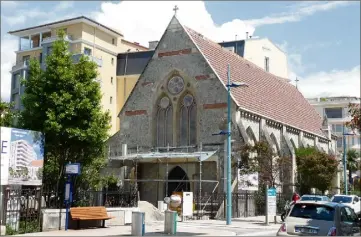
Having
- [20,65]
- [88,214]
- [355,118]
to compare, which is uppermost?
[20,65]

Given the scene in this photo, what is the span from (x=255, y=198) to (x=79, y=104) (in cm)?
1666

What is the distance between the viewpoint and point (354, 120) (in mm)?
16531

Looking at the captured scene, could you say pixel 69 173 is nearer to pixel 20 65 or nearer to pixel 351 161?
pixel 20 65

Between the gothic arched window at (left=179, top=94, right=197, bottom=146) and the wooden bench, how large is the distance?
16.5 meters

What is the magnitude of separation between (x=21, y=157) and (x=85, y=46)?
136ft

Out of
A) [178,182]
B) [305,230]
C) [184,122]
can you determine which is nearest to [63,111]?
[305,230]

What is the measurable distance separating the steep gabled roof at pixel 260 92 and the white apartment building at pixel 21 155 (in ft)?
61.3

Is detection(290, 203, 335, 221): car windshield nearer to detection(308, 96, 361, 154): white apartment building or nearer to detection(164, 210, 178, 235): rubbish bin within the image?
detection(164, 210, 178, 235): rubbish bin

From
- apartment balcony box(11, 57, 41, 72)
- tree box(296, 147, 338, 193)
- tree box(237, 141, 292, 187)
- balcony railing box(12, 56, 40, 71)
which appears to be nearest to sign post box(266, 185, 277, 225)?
tree box(237, 141, 292, 187)

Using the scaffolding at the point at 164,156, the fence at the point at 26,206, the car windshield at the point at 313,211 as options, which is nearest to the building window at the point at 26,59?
the scaffolding at the point at 164,156

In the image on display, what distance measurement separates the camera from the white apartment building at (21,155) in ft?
63.8

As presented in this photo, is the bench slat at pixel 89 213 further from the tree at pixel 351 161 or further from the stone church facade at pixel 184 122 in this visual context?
the tree at pixel 351 161

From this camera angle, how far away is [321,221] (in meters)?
14.2

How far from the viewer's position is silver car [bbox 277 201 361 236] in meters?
14.1
